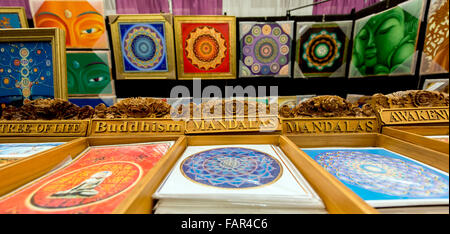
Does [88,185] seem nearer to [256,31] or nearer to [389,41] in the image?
[256,31]

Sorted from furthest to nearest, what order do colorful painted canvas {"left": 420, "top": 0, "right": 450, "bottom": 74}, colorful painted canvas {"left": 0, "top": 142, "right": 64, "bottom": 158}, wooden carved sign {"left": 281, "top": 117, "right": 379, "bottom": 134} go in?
wooden carved sign {"left": 281, "top": 117, "right": 379, "bottom": 134} → colorful painted canvas {"left": 0, "top": 142, "right": 64, "bottom": 158} → colorful painted canvas {"left": 420, "top": 0, "right": 450, "bottom": 74}

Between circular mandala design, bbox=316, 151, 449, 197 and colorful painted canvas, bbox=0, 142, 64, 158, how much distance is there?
1.61 metres

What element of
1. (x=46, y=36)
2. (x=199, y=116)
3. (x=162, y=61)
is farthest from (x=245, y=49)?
(x=46, y=36)

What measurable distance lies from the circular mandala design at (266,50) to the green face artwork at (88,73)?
7.69 ft

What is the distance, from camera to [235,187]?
2.05 ft

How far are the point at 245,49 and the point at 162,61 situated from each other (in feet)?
4.25

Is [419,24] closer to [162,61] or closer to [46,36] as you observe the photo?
[162,61]

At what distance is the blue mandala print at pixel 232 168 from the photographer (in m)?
0.67

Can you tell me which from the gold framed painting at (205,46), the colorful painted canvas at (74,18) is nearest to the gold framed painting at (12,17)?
the colorful painted canvas at (74,18)

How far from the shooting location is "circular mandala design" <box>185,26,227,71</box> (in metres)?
2.36

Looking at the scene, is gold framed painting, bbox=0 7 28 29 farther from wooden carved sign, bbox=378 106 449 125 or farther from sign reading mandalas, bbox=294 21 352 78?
wooden carved sign, bbox=378 106 449 125

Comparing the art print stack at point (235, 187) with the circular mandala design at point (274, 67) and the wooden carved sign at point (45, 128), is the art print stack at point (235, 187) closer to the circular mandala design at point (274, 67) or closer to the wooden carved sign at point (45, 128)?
the wooden carved sign at point (45, 128)

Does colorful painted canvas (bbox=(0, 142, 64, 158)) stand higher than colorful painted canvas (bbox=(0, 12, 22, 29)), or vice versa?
colorful painted canvas (bbox=(0, 12, 22, 29))

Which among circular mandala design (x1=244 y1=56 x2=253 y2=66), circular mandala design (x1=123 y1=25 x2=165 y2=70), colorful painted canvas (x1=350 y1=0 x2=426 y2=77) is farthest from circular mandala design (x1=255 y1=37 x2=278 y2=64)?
circular mandala design (x1=123 y1=25 x2=165 y2=70)
